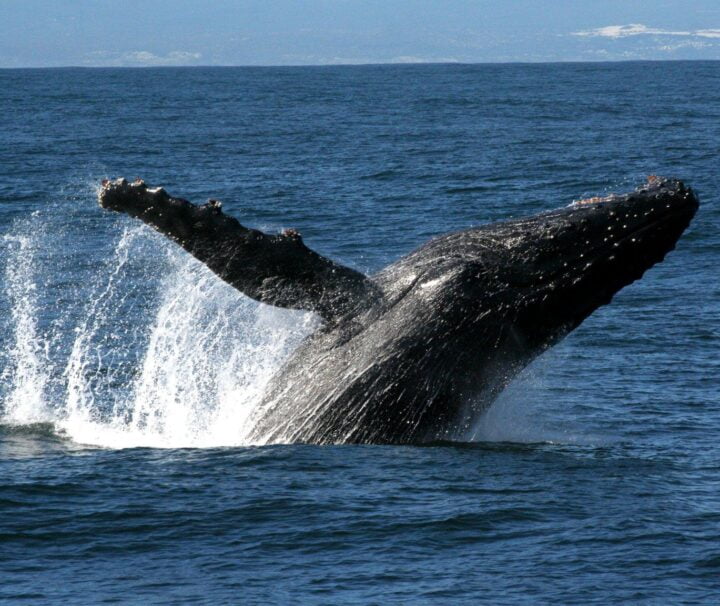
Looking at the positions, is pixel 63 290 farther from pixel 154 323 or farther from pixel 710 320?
pixel 710 320

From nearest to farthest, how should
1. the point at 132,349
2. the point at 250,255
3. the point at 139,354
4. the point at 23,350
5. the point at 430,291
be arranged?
1. the point at 250,255
2. the point at 430,291
3. the point at 139,354
4. the point at 23,350
5. the point at 132,349

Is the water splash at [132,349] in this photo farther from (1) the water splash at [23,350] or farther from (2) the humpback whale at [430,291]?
(2) the humpback whale at [430,291]

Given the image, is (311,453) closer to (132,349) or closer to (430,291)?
(430,291)

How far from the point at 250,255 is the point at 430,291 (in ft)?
6.22

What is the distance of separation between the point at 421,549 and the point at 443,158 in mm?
44649

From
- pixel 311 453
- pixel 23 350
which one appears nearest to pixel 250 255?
pixel 311 453

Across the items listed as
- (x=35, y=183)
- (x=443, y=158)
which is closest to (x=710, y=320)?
(x=35, y=183)

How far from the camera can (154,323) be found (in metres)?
24.4

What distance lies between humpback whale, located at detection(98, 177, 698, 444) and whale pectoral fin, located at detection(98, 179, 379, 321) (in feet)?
0.04

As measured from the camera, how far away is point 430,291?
14352mm

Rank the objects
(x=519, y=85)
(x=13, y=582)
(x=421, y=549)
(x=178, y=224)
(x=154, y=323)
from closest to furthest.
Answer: (x=13, y=582), (x=421, y=549), (x=178, y=224), (x=154, y=323), (x=519, y=85)

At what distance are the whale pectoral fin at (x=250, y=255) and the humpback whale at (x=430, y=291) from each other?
0.04 feet

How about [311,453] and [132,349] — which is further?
[132,349]

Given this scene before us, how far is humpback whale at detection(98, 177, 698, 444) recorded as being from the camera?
14023mm
